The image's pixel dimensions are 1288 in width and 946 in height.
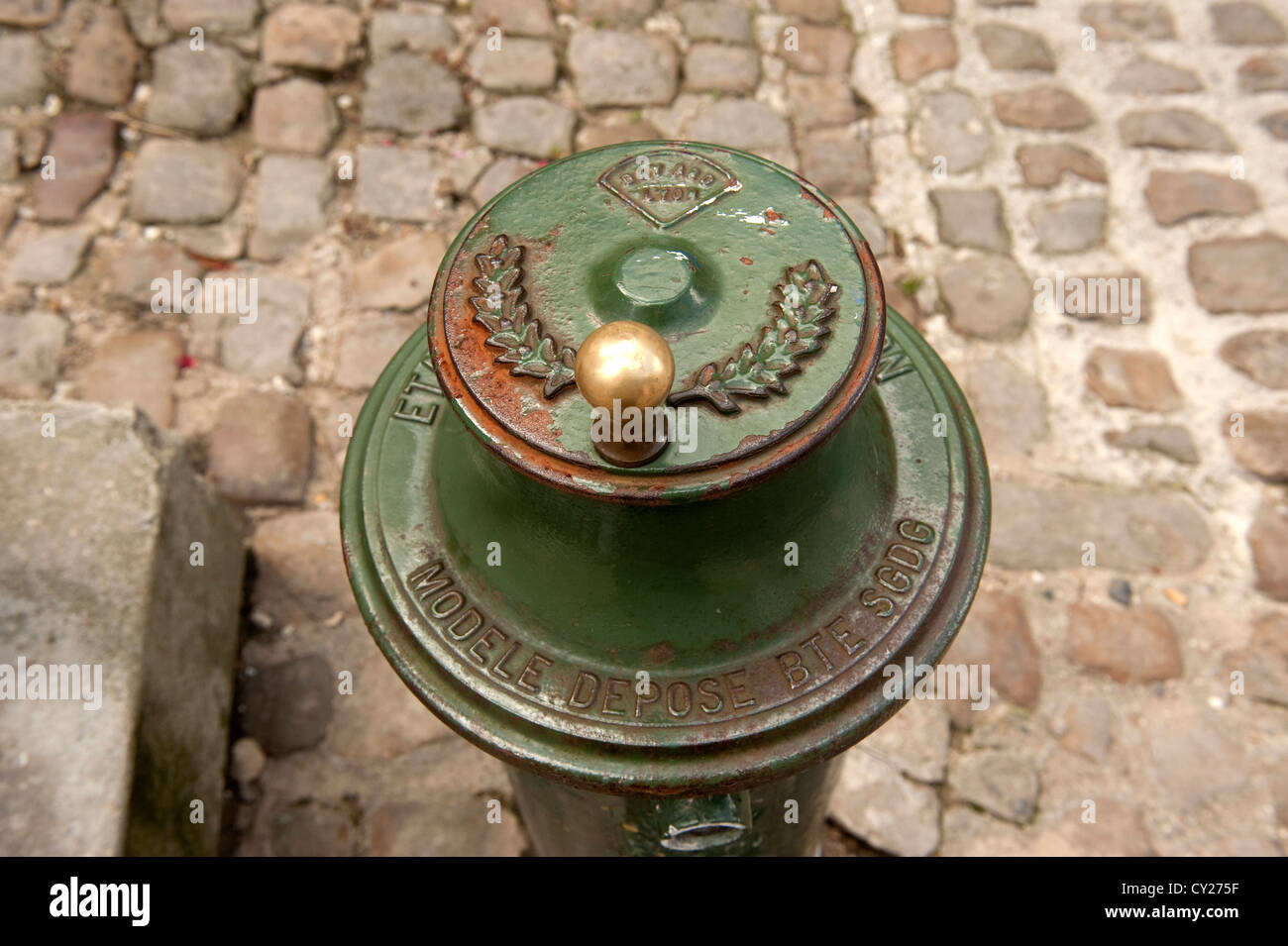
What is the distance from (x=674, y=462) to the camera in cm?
107

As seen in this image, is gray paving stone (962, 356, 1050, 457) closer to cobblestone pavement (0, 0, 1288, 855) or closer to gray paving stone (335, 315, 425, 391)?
cobblestone pavement (0, 0, 1288, 855)

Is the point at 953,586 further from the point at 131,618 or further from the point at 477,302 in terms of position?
the point at 131,618

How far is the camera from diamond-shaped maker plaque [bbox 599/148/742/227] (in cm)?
129

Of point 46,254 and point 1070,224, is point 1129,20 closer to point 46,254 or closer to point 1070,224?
point 1070,224

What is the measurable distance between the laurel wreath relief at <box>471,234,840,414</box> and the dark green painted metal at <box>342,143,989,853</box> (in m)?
0.02

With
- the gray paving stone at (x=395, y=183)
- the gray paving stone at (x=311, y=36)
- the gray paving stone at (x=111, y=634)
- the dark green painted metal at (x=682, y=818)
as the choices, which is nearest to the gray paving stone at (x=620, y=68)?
the gray paving stone at (x=395, y=183)

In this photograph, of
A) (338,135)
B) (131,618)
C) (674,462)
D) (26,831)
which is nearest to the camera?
(674,462)

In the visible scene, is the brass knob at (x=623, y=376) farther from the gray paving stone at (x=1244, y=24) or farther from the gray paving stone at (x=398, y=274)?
the gray paving stone at (x=1244, y=24)

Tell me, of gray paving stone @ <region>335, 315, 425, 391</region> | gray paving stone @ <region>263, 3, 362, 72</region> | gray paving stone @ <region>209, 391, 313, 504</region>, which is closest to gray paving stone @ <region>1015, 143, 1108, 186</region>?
gray paving stone @ <region>335, 315, 425, 391</region>

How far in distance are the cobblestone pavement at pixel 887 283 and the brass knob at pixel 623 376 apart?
1.57m

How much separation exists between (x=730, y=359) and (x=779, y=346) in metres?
0.06
